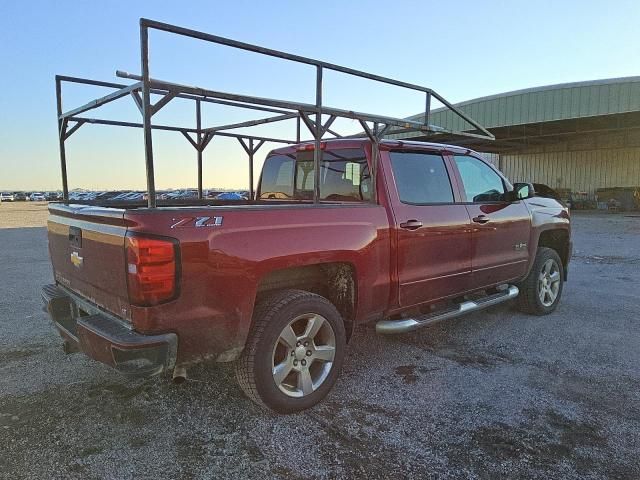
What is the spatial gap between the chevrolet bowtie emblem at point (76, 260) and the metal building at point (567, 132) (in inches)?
867

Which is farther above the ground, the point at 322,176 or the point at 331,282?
the point at 322,176

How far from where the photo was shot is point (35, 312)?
5.61 m

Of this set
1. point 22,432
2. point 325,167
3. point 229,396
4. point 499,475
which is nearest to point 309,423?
point 229,396

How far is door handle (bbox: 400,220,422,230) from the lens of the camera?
3680 millimetres

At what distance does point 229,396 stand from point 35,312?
3.65 meters

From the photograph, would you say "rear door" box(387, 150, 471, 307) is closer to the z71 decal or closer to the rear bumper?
the z71 decal

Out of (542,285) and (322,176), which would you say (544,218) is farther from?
(322,176)

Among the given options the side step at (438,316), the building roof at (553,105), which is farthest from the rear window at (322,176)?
the building roof at (553,105)

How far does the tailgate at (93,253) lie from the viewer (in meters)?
2.54

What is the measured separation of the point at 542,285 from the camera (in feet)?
18.2

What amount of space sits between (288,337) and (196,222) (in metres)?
1.02

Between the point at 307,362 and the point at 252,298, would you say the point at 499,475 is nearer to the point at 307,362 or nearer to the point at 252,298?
the point at 307,362

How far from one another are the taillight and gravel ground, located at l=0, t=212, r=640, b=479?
932 millimetres

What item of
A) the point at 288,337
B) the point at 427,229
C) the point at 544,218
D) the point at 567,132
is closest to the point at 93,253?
the point at 288,337
